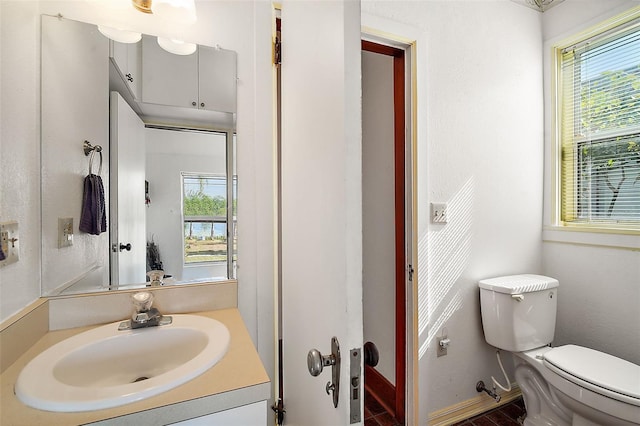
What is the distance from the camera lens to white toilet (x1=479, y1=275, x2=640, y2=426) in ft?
3.71

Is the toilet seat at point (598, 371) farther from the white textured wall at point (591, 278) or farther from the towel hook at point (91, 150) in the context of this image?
the towel hook at point (91, 150)

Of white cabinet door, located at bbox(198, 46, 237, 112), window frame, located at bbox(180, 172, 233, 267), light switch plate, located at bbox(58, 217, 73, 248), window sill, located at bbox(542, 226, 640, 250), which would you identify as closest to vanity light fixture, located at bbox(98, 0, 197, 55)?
white cabinet door, located at bbox(198, 46, 237, 112)

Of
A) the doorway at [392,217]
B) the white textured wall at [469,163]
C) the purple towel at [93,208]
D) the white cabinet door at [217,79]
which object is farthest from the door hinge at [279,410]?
the white cabinet door at [217,79]

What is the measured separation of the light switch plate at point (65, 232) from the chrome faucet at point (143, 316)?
0.28 meters

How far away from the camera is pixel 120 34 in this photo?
0.99 metres

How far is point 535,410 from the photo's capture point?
1.49 m

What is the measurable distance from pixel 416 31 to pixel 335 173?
119cm

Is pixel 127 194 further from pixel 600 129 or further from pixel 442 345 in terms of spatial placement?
pixel 600 129

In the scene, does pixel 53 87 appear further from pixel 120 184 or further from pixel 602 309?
pixel 602 309

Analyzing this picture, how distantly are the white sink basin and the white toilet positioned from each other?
54.6 inches

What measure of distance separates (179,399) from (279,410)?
29.5 inches

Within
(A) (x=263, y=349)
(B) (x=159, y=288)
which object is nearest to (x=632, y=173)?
(A) (x=263, y=349)

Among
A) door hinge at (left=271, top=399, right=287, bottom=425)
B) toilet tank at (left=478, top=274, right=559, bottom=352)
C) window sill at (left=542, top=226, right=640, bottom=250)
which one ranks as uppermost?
window sill at (left=542, top=226, right=640, bottom=250)

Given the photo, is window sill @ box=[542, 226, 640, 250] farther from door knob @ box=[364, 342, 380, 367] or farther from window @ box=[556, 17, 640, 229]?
door knob @ box=[364, 342, 380, 367]
